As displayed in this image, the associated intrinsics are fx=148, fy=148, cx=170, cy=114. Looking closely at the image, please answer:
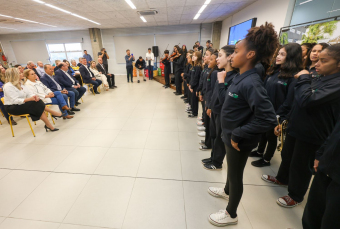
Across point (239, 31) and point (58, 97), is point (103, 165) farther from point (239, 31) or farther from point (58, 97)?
point (239, 31)

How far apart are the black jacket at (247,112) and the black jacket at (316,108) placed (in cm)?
54

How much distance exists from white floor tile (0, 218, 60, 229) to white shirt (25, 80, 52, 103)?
8.40 ft

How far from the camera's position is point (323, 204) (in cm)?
106

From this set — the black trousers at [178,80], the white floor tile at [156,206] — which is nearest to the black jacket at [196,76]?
the black trousers at [178,80]

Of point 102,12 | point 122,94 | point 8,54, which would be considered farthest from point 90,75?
point 8,54

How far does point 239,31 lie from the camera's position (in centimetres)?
664

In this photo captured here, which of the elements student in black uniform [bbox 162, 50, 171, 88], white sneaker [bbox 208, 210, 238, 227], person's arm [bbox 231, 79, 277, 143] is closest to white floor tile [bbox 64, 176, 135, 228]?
white sneaker [bbox 208, 210, 238, 227]

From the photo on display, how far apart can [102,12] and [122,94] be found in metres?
3.51

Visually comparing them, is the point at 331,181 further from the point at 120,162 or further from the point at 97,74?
the point at 97,74

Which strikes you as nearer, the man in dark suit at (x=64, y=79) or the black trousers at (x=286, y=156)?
the black trousers at (x=286, y=156)

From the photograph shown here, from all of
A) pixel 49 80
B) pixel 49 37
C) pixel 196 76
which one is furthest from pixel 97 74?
pixel 49 37

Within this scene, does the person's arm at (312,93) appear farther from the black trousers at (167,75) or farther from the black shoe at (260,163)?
the black trousers at (167,75)

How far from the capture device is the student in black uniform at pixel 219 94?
151 cm

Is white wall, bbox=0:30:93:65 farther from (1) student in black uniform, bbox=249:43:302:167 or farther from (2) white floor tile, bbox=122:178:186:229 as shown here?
(1) student in black uniform, bbox=249:43:302:167
